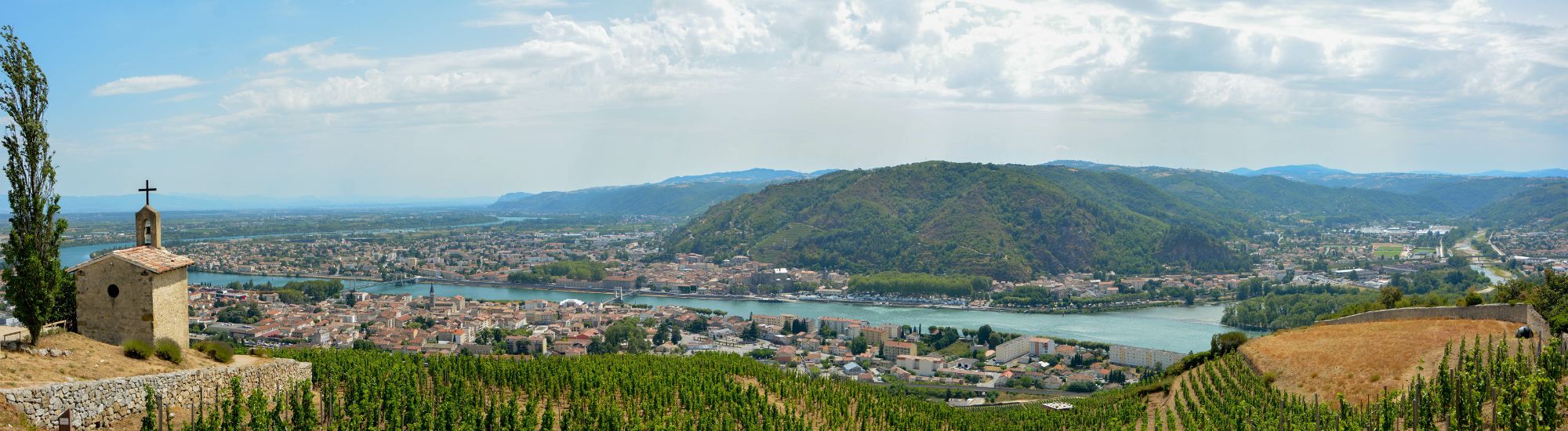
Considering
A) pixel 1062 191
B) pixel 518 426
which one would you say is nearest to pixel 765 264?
pixel 1062 191

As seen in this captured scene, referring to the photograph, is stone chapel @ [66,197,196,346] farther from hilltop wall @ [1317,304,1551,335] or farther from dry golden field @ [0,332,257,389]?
hilltop wall @ [1317,304,1551,335]

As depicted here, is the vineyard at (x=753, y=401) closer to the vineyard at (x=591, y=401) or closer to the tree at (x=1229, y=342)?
the vineyard at (x=591, y=401)

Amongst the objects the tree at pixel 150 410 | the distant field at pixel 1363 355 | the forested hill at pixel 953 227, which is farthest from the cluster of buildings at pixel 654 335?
the forested hill at pixel 953 227

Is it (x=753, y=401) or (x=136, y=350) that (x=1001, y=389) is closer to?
(x=753, y=401)

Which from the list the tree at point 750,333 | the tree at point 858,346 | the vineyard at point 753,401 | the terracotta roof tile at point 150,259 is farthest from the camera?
the tree at point 750,333

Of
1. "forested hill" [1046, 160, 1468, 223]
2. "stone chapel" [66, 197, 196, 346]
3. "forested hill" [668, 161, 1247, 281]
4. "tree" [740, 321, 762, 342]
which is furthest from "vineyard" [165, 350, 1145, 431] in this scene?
"forested hill" [1046, 160, 1468, 223]

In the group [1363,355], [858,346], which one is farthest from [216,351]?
[858,346]
